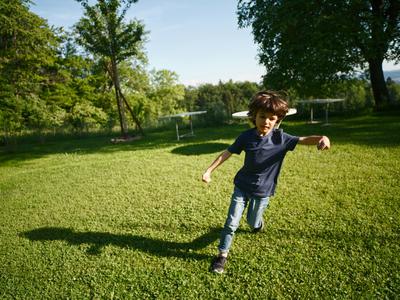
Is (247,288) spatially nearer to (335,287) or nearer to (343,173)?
(335,287)

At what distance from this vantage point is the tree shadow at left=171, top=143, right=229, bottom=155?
8.62 m

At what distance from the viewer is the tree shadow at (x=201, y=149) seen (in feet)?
28.3

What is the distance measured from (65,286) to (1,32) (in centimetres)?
1185

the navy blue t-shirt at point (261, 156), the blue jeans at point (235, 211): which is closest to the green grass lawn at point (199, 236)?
the blue jeans at point (235, 211)

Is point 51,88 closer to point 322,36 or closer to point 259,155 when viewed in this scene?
point 322,36

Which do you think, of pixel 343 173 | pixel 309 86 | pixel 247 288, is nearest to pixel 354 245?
pixel 247 288

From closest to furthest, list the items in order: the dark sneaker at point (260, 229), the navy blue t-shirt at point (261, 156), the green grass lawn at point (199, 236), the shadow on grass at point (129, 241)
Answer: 1. the green grass lawn at point (199, 236)
2. the navy blue t-shirt at point (261, 156)
3. the shadow on grass at point (129, 241)
4. the dark sneaker at point (260, 229)

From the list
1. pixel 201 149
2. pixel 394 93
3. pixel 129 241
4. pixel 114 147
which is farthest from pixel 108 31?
pixel 394 93

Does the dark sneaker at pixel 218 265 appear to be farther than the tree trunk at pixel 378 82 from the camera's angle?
No

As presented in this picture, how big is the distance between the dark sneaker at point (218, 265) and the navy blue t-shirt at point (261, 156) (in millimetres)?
803

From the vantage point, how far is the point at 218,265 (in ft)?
9.09

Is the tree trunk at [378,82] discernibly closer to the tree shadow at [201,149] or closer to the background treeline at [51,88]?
the background treeline at [51,88]

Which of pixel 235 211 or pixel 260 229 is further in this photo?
pixel 260 229

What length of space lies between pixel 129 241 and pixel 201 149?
5.73m
